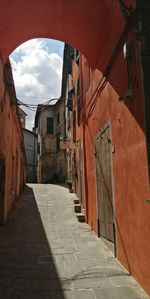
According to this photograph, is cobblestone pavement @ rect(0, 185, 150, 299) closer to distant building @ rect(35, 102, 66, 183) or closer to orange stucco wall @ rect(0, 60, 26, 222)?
orange stucco wall @ rect(0, 60, 26, 222)

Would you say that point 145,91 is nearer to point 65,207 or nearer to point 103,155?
point 103,155

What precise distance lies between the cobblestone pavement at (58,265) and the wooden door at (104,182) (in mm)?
424

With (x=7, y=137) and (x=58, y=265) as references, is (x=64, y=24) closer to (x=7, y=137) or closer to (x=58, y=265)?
(x=7, y=137)

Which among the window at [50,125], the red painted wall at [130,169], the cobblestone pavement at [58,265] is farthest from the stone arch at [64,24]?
the window at [50,125]

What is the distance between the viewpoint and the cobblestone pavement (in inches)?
140

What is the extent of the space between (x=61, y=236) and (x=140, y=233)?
3672 mm

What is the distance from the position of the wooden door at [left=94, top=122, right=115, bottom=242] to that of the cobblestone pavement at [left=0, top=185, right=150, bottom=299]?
42cm

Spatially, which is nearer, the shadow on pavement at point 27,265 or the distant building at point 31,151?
the shadow on pavement at point 27,265

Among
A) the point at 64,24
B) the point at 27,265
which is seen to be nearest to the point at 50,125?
the point at 64,24

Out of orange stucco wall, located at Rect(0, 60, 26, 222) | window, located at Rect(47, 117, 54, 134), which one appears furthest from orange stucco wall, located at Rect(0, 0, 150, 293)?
window, located at Rect(47, 117, 54, 134)

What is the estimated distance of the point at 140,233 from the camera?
3.62 metres

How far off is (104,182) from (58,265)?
2.04 meters

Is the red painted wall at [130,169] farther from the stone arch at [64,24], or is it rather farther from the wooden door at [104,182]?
the stone arch at [64,24]

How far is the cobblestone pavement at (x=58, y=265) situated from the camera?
3.55m
